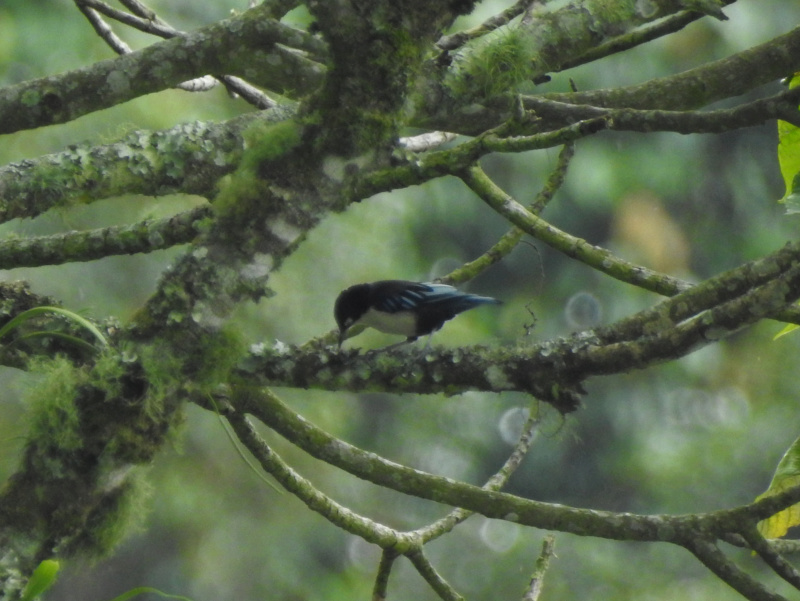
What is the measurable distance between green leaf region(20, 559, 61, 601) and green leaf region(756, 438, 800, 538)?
1.44 m

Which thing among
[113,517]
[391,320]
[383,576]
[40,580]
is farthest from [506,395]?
[40,580]

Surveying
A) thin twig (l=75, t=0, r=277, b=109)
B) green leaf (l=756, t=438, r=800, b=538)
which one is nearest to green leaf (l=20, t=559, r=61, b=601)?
green leaf (l=756, t=438, r=800, b=538)

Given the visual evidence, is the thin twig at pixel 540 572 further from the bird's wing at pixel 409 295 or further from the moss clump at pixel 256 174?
the moss clump at pixel 256 174

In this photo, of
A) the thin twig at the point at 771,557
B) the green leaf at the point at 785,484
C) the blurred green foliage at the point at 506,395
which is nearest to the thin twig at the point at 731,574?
the thin twig at the point at 771,557

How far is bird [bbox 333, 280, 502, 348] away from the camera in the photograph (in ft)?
9.11

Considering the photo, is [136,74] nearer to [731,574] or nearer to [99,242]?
[99,242]

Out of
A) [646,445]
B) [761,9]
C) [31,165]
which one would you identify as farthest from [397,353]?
[761,9]

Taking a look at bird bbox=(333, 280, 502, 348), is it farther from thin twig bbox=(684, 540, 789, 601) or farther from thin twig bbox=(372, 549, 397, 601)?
thin twig bbox=(684, 540, 789, 601)

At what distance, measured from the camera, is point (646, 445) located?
273 inches

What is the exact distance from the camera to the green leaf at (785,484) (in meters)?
2.04

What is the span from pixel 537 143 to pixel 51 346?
41.8 inches

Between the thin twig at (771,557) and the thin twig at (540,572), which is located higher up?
the thin twig at (771,557)

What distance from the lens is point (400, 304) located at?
2.78 m

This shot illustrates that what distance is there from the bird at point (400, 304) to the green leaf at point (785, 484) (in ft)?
3.10
